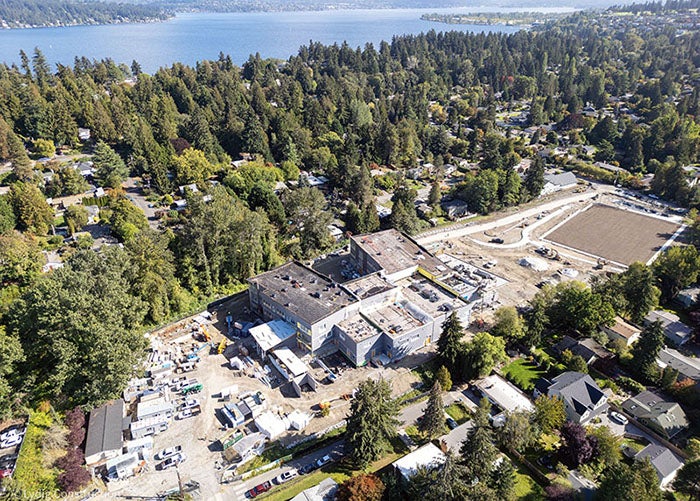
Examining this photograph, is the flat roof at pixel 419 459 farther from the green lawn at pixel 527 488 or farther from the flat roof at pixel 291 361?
the flat roof at pixel 291 361

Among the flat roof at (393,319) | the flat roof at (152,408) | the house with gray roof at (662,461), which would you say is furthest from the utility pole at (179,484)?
the house with gray roof at (662,461)

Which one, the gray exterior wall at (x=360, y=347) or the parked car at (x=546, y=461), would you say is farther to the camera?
the gray exterior wall at (x=360, y=347)

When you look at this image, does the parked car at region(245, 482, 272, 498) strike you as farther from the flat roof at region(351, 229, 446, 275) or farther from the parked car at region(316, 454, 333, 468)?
the flat roof at region(351, 229, 446, 275)

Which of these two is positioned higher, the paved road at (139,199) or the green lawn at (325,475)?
the paved road at (139,199)

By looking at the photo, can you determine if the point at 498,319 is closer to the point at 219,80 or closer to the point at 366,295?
the point at 366,295

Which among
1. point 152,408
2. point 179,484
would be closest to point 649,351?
point 179,484

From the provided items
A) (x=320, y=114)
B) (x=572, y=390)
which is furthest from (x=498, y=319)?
(x=320, y=114)
